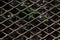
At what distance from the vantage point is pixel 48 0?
2160 mm

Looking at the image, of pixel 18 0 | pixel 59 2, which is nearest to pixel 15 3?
pixel 18 0

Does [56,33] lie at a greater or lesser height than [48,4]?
lesser

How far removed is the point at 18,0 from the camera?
208 cm

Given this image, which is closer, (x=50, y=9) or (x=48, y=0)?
(x=50, y=9)

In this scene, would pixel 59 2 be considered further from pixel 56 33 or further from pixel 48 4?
pixel 56 33

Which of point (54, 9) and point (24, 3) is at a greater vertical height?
point (24, 3)

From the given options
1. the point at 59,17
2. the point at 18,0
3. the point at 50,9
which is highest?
the point at 18,0

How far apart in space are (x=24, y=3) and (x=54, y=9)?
1.14 feet

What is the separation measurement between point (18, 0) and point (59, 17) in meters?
0.49

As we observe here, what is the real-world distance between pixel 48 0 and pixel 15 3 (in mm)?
379

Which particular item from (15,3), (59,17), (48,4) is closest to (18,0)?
(15,3)

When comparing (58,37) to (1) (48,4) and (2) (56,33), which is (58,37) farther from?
(1) (48,4)

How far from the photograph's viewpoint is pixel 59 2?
2.07m

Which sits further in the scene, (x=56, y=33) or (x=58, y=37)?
(x=56, y=33)
